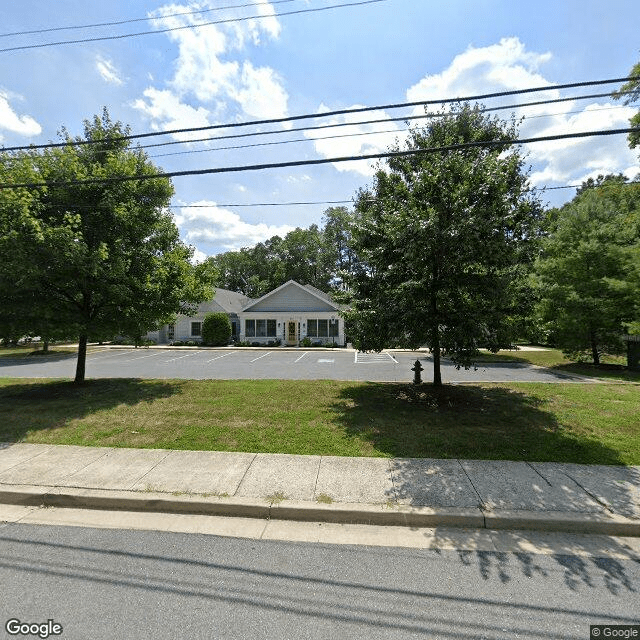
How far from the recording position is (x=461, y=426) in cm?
717

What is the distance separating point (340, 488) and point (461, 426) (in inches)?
143

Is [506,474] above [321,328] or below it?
below

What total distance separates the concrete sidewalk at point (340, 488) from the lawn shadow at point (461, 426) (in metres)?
0.40

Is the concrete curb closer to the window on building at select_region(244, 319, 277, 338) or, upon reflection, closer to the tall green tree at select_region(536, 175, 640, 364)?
the tall green tree at select_region(536, 175, 640, 364)

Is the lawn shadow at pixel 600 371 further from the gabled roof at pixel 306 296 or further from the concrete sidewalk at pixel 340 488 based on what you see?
the gabled roof at pixel 306 296

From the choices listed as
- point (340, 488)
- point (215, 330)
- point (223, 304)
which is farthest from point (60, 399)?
point (223, 304)

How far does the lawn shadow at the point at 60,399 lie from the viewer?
7.52 m

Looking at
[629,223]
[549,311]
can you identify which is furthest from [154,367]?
[629,223]

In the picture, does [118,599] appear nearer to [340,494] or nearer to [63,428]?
[340,494]

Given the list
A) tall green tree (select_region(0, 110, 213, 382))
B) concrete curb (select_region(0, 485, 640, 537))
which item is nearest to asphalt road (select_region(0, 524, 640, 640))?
concrete curb (select_region(0, 485, 640, 537))

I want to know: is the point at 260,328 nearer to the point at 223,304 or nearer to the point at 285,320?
the point at 285,320

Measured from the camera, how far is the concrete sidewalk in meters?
4.12

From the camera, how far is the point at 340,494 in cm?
455

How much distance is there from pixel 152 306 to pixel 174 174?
5.35 meters
